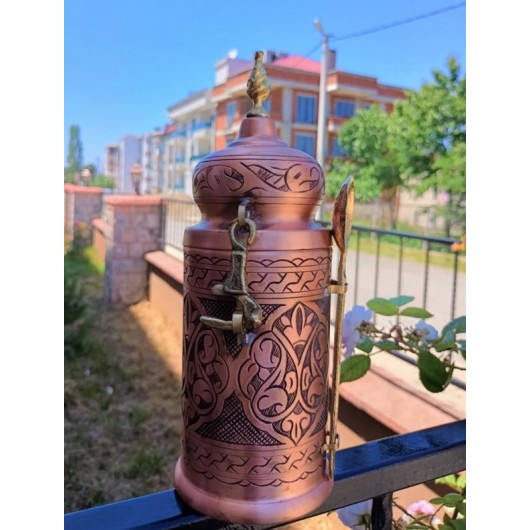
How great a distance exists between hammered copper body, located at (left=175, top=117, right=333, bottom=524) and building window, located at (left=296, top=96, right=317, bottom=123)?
24000 mm

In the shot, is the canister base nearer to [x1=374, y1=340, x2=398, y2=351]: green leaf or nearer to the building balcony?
[x1=374, y1=340, x2=398, y2=351]: green leaf

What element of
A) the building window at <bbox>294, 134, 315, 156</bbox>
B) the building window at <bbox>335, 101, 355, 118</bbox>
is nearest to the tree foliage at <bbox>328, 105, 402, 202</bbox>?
the building window at <bbox>294, 134, 315, 156</bbox>

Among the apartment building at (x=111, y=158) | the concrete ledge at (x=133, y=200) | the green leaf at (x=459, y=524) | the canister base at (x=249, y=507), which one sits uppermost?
the apartment building at (x=111, y=158)

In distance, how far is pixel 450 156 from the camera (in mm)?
14289

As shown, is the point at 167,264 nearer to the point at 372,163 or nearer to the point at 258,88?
the point at 258,88

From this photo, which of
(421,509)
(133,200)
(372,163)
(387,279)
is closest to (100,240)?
(133,200)

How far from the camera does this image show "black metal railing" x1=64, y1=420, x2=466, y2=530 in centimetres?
62

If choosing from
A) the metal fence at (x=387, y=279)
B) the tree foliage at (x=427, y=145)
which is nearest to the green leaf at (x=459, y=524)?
the metal fence at (x=387, y=279)

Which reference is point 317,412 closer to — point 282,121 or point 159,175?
point 282,121

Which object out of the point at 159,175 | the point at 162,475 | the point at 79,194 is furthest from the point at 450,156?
the point at 159,175

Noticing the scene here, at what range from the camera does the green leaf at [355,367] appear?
0.95 metres

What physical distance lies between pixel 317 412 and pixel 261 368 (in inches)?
4.1

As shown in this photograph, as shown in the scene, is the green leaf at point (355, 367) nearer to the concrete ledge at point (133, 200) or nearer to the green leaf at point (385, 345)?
the green leaf at point (385, 345)

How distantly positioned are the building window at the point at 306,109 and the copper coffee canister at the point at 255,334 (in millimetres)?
Result: 24005
